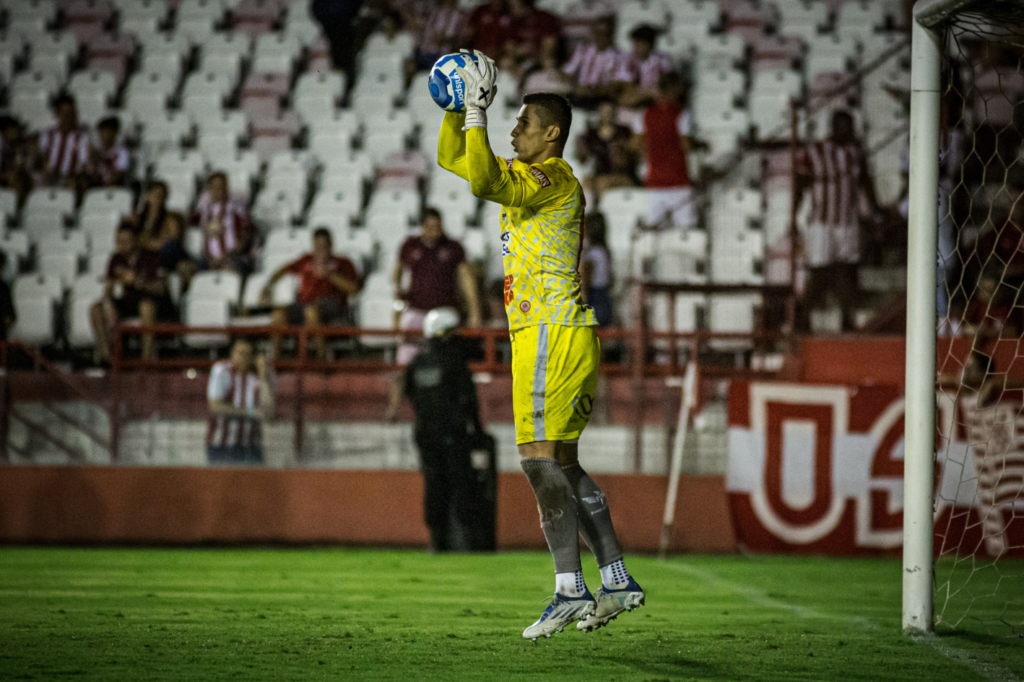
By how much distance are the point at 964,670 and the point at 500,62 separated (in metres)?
12.3

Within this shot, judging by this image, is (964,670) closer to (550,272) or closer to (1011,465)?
(550,272)

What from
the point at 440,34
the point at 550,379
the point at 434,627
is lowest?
the point at 434,627

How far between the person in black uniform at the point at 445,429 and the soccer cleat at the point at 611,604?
18.0ft

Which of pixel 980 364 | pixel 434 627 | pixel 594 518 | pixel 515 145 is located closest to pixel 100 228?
pixel 980 364

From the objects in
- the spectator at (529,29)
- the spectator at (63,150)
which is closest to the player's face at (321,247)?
the spectator at (63,150)

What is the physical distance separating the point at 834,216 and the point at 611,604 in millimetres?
7977

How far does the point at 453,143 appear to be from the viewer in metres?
5.21

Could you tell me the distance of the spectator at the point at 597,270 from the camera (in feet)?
39.8

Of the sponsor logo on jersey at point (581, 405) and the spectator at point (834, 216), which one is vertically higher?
the spectator at point (834, 216)

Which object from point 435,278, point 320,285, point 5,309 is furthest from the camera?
point 320,285

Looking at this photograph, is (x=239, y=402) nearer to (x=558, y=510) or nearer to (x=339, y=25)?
(x=558, y=510)

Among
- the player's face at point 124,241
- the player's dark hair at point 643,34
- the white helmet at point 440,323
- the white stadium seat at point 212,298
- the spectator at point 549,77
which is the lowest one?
the white helmet at point 440,323

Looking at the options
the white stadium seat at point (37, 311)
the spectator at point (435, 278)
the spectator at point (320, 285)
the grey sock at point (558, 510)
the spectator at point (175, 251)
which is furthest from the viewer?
the spectator at point (175, 251)

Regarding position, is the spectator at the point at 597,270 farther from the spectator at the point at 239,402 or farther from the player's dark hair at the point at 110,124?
the player's dark hair at the point at 110,124
